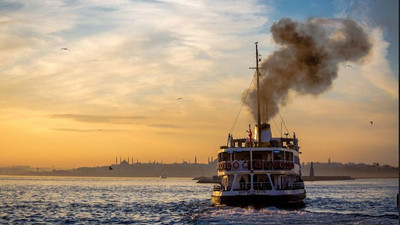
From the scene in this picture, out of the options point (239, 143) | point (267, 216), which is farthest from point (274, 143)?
point (267, 216)

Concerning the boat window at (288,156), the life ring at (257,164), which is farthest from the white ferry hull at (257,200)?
the boat window at (288,156)

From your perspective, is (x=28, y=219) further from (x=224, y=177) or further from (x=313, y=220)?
(x=313, y=220)

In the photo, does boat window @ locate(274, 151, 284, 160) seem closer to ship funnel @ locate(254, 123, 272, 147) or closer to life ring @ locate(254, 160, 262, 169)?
life ring @ locate(254, 160, 262, 169)

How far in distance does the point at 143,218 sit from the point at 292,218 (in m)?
15.8

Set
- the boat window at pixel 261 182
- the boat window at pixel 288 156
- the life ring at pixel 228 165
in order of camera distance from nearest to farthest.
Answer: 1. the boat window at pixel 261 182
2. the life ring at pixel 228 165
3. the boat window at pixel 288 156

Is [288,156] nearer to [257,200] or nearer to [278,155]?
[278,155]

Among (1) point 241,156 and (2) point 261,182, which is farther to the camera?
(1) point 241,156

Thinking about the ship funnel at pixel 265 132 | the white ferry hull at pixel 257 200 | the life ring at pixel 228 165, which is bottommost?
the white ferry hull at pixel 257 200

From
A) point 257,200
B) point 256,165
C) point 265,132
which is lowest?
point 257,200

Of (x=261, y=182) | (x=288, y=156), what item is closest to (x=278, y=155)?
(x=288, y=156)

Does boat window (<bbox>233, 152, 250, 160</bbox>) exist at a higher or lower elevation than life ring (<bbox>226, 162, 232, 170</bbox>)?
higher

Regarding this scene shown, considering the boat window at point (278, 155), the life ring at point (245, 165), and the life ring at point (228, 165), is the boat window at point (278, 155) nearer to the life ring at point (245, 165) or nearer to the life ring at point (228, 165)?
the life ring at point (245, 165)

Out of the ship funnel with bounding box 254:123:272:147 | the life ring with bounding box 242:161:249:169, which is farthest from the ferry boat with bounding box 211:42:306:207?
the ship funnel with bounding box 254:123:272:147

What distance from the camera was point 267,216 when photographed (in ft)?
145
